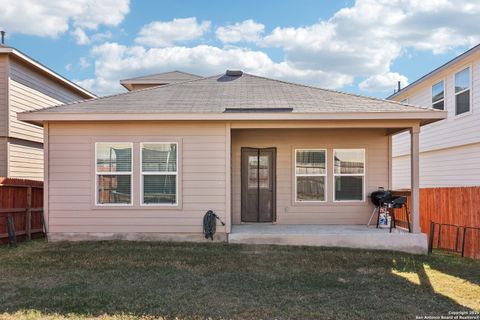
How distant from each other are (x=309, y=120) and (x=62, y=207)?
5391 millimetres

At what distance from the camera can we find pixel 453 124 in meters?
12.6

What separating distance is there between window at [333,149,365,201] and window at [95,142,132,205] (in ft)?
15.9

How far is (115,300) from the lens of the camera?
504 cm

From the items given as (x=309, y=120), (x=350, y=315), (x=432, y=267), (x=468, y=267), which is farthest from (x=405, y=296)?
(x=309, y=120)

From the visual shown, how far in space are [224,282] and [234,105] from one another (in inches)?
163

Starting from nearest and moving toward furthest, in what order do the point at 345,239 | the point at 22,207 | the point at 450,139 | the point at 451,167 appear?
the point at 345,239, the point at 22,207, the point at 450,139, the point at 451,167

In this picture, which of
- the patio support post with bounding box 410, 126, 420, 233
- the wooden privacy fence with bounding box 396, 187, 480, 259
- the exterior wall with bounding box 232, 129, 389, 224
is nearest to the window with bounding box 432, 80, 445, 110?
the wooden privacy fence with bounding box 396, 187, 480, 259

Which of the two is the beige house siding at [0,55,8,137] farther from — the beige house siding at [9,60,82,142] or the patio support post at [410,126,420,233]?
the patio support post at [410,126,420,233]

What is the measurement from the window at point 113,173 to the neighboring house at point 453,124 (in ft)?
29.6

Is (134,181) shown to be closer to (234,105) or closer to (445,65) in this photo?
(234,105)

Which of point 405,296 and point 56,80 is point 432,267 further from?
point 56,80

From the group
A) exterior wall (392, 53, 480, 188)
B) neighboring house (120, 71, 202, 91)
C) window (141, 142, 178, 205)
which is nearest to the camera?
window (141, 142, 178, 205)

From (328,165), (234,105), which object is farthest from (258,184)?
(234,105)

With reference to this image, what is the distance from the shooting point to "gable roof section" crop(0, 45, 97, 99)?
1081cm
